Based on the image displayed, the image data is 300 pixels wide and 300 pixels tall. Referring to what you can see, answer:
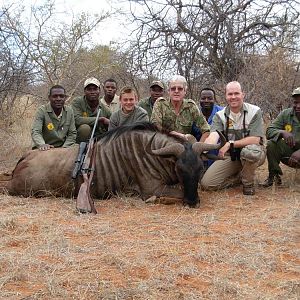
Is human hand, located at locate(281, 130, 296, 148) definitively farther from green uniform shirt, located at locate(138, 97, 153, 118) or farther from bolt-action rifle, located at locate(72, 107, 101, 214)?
bolt-action rifle, located at locate(72, 107, 101, 214)

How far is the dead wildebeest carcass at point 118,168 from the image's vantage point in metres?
5.25

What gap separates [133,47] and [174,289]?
27.5 feet

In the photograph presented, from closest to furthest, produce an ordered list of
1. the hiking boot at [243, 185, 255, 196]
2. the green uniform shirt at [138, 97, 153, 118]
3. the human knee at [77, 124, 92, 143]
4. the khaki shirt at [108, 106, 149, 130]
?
1. the hiking boot at [243, 185, 255, 196]
2. the khaki shirt at [108, 106, 149, 130]
3. the human knee at [77, 124, 92, 143]
4. the green uniform shirt at [138, 97, 153, 118]

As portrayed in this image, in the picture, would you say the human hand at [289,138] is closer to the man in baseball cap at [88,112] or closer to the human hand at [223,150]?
the human hand at [223,150]

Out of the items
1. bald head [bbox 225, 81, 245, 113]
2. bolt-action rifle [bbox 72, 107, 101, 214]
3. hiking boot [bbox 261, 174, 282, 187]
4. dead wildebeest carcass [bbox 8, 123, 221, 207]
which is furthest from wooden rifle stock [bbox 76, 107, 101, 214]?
hiking boot [bbox 261, 174, 282, 187]

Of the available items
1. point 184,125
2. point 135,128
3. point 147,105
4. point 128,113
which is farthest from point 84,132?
point 184,125

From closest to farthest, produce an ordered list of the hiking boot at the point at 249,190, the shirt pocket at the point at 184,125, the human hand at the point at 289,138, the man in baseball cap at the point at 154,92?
the hiking boot at the point at 249,190 < the human hand at the point at 289,138 < the shirt pocket at the point at 184,125 < the man in baseball cap at the point at 154,92

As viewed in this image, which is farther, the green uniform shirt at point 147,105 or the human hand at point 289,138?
the green uniform shirt at point 147,105

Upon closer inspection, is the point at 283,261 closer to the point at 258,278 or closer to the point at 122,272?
the point at 258,278

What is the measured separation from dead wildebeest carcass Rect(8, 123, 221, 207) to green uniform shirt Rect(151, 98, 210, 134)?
0.40m

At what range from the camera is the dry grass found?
2719 mm

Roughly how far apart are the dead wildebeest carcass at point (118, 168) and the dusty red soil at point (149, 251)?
311mm

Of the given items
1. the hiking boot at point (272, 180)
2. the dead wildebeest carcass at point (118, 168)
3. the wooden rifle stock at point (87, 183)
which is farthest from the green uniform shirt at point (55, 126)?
the hiking boot at point (272, 180)

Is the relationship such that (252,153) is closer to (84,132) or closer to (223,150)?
(223,150)
